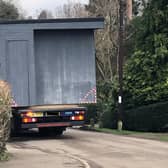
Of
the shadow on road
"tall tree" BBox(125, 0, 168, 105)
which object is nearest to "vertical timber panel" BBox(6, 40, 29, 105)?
the shadow on road

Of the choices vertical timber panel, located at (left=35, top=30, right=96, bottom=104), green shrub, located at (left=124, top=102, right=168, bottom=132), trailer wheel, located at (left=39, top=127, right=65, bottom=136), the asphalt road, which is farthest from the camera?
green shrub, located at (left=124, top=102, right=168, bottom=132)

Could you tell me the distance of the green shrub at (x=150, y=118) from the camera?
28422 mm

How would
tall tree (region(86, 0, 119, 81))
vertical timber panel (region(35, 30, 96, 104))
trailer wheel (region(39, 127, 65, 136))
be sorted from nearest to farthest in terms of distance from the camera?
vertical timber panel (region(35, 30, 96, 104)) < trailer wheel (region(39, 127, 65, 136)) < tall tree (region(86, 0, 119, 81))

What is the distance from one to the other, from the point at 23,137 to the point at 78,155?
827cm

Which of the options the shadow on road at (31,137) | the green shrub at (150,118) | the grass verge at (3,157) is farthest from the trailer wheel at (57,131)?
the grass verge at (3,157)

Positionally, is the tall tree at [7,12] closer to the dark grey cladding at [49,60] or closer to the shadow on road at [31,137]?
the shadow on road at [31,137]

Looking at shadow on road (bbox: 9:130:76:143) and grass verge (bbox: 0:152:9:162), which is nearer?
grass verge (bbox: 0:152:9:162)

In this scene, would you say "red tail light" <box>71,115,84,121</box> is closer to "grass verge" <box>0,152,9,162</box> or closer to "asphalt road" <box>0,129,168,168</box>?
"asphalt road" <box>0,129,168,168</box>

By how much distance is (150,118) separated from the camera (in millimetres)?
29203

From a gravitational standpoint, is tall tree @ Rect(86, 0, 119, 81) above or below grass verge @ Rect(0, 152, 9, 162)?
above

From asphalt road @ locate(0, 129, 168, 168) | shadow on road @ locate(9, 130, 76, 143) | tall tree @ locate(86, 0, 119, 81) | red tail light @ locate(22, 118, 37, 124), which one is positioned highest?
tall tree @ locate(86, 0, 119, 81)

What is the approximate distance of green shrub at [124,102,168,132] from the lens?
93.2 feet

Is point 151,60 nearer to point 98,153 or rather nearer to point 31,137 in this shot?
point 31,137

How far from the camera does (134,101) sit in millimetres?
31141
